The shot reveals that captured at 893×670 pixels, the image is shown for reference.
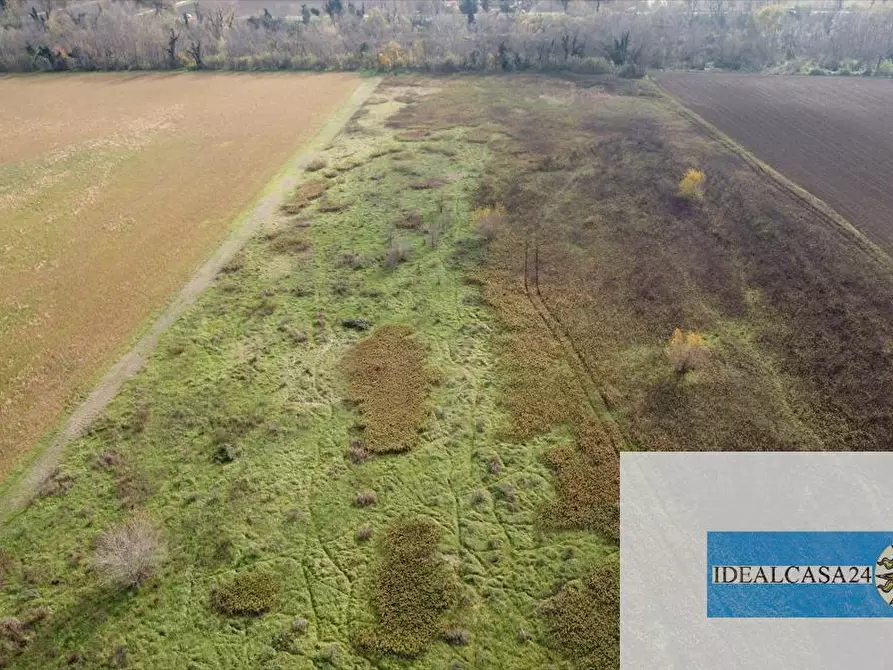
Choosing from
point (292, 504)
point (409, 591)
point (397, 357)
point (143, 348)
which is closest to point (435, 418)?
point (397, 357)

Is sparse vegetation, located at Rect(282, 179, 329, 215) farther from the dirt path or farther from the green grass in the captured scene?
the green grass

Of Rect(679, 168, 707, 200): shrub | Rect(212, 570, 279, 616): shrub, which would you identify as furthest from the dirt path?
Rect(679, 168, 707, 200): shrub

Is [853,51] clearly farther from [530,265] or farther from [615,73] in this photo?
[530,265]

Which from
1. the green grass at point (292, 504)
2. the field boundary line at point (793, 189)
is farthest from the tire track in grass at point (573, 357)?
the field boundary line at point (793, 189)

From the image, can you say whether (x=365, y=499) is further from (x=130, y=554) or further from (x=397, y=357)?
(x=397, y=357)

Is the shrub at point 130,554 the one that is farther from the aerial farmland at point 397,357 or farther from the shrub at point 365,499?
the shrub at point 365,499

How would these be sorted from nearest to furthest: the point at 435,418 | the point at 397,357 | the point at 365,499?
the point at 365,499 → the point at 435,418 → the point at 397,357
